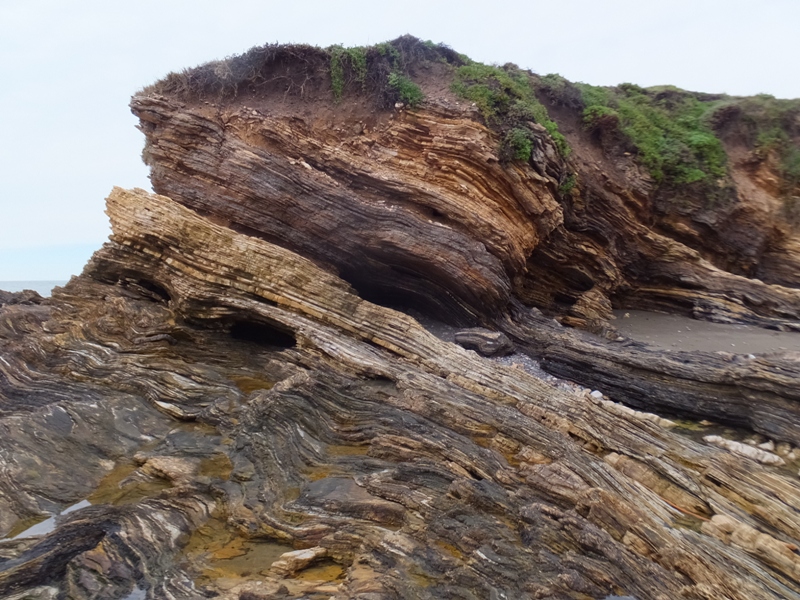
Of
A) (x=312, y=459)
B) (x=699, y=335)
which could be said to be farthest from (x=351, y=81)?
(x=699, y=335)

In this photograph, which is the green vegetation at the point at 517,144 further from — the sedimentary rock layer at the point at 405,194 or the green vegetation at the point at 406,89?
the green vegetation at the point at 406,89

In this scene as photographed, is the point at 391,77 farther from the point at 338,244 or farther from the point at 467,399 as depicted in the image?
the point at 467,399

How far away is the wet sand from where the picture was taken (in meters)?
10.9

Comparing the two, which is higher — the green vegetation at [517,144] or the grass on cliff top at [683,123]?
the grass on cliff top at [683,123]

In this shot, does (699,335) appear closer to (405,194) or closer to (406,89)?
(405,194)

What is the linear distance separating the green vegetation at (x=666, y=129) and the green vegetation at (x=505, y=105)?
299 centimetres

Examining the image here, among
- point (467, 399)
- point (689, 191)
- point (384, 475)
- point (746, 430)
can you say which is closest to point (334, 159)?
point (467, 399)

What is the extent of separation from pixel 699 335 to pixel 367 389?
27.5 feet

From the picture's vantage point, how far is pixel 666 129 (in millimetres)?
16578

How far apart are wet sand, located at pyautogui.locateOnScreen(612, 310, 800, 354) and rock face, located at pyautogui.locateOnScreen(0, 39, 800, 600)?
712 millimetres

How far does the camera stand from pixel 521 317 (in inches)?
479

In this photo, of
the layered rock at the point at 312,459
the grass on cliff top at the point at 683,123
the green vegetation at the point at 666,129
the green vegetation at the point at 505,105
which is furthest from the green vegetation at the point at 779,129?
the layered rock at the point at 312,459

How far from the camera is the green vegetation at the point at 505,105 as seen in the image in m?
11.9

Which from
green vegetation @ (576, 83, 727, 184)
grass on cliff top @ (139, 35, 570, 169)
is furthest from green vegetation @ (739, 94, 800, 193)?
grass on cliff top @ (139, 35, 570, 169)
